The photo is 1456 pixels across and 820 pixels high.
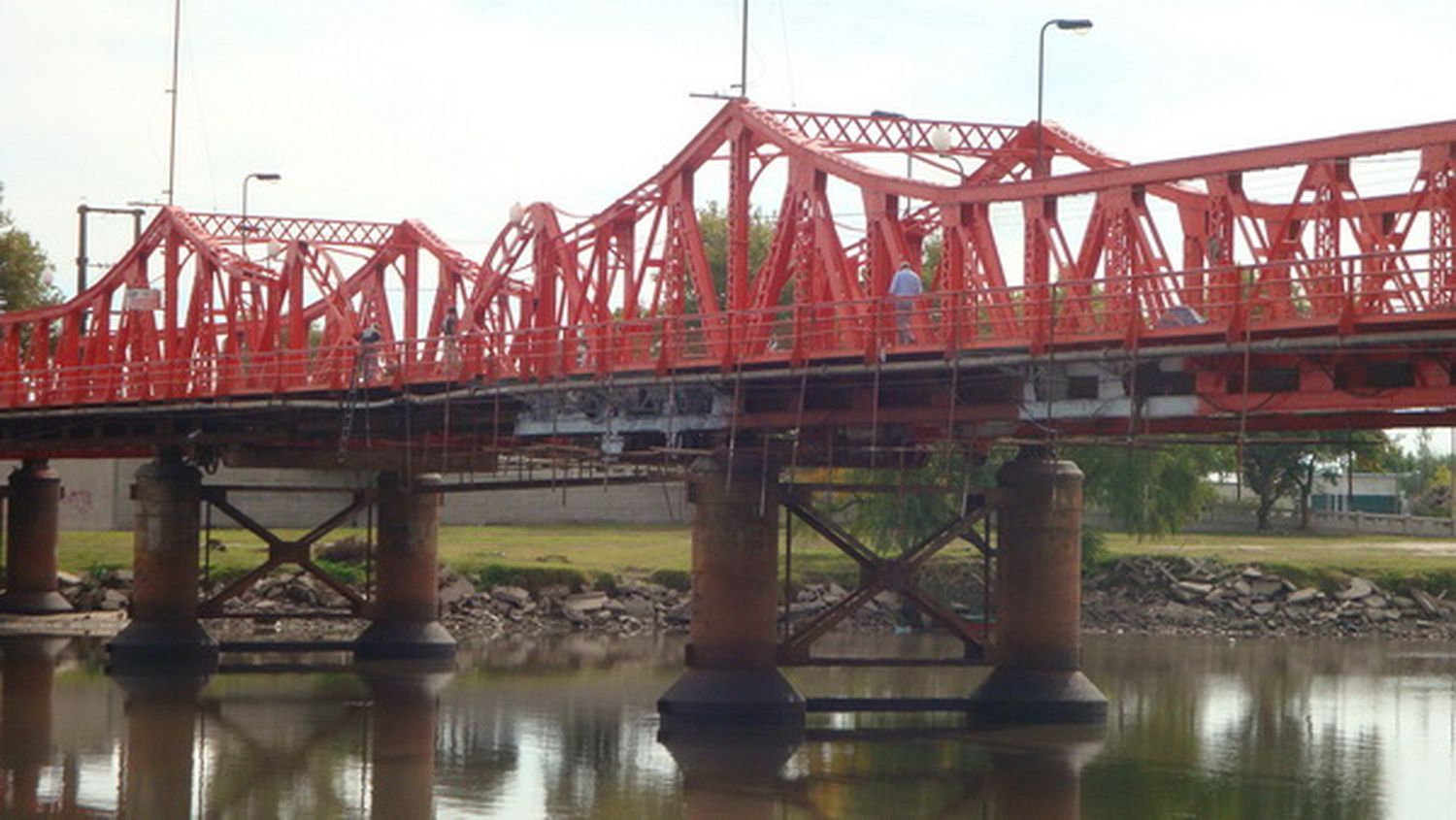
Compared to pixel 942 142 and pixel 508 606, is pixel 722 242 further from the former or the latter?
pixel 942 142

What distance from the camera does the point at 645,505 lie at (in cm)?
10894

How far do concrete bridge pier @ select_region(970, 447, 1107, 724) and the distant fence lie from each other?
59058 mm

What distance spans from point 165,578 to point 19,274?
183ft

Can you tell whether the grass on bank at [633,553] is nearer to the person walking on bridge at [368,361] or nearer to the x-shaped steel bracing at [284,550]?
the x-shaped steel bracing at [284,550]

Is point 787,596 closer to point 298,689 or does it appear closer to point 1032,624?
point 1032,624

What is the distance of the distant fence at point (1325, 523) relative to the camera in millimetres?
117438

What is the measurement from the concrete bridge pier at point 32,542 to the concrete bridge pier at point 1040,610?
3862cm

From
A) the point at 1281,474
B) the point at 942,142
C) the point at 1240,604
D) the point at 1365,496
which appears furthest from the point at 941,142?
the point at 1365,496

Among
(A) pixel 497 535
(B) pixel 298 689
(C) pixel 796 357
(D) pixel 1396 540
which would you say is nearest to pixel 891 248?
(C) pixel 796 357

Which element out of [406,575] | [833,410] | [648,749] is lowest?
[648,749]

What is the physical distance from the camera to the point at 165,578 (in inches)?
2768

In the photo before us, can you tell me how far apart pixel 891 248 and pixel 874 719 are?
37.5 ft

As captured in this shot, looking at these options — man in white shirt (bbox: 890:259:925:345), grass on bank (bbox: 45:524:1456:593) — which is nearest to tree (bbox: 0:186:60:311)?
grass on bank (bbox: 45:524:1456:593)

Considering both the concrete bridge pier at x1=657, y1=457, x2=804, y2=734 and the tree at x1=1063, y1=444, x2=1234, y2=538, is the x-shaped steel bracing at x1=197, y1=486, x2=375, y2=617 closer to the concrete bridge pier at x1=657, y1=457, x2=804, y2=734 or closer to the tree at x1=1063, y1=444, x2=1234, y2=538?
the concrete bridge pier at x1=657, y1=457, x2=804, y2=734
